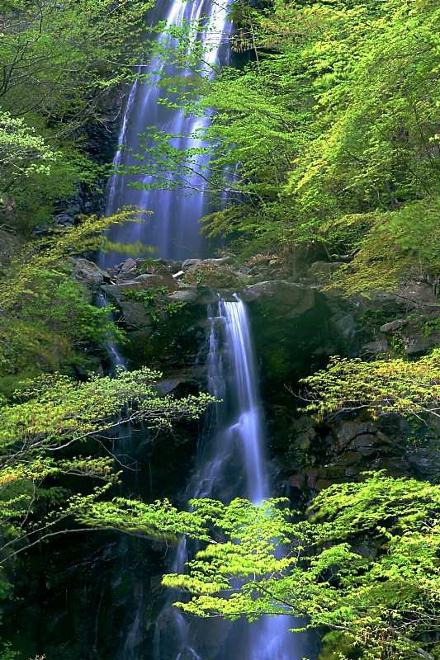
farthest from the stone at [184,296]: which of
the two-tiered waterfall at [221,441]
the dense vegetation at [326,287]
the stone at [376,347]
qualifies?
the stone at [376,347]

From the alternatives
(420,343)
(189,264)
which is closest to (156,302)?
(189,264)

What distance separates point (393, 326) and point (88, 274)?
608 cm

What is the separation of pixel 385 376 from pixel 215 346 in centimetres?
563

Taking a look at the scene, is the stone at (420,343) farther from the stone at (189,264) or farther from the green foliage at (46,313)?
the stone at (189,264)

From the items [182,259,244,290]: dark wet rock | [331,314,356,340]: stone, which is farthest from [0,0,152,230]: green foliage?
[331,314,356,340]: stone

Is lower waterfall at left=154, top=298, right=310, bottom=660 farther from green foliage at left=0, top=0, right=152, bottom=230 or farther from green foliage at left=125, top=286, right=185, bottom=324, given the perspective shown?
green foliage at left=0, top=0, right=152, bottom=230

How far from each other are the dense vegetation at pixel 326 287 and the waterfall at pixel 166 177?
3065mm

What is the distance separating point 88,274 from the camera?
12.5m

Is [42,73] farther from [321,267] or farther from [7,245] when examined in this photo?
[321,267]

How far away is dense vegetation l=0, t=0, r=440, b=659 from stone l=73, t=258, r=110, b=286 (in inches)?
46.1

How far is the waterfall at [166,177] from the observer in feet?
56.5

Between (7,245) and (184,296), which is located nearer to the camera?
(7,245)

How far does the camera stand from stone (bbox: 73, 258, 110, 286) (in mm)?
11984

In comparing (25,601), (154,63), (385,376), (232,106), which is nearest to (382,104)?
(385,376)
